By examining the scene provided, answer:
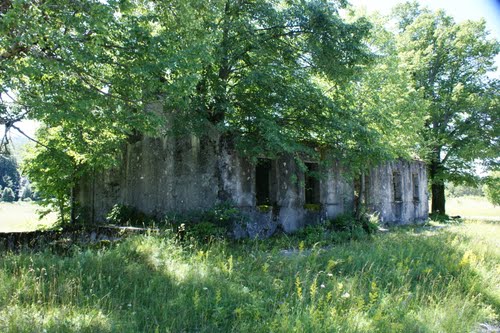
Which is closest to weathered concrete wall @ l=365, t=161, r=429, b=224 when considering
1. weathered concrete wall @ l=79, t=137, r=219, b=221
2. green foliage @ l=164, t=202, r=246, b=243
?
green foliage @ l=164, t=202, r=246, b=243

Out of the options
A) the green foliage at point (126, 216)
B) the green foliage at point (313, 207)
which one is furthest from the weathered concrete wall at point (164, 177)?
the green foliage at point (313, 207)

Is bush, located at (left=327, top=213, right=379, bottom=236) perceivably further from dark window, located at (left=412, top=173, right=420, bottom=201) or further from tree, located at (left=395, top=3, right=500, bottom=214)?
tree, located at (left=395, top=3, right=500, bottom=214)

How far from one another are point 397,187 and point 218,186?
11756 mm

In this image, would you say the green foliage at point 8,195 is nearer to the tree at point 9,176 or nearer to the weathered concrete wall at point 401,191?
the tree at point 9,176

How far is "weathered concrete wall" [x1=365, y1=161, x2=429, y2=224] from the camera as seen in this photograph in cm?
1786

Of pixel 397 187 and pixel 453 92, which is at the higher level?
pixel 453 92

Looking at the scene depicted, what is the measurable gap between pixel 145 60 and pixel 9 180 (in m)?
87.8

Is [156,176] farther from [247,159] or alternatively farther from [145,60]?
[145,60]

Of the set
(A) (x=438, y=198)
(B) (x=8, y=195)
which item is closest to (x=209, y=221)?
(A) (x=438, y=198)

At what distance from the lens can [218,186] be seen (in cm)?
1190

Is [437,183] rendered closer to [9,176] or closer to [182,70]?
[182,70]

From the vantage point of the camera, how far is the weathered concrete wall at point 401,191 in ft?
58.6

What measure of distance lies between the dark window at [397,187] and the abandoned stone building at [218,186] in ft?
8.01

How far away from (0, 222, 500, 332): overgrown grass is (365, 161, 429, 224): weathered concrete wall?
9.81 metres
